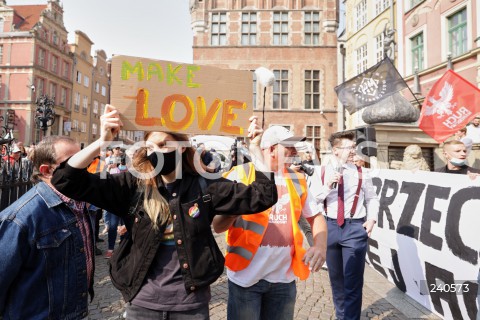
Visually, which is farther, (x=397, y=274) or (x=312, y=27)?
(x=312, y=27)

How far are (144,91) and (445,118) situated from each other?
16.3 ft

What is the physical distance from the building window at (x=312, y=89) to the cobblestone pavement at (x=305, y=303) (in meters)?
21.3

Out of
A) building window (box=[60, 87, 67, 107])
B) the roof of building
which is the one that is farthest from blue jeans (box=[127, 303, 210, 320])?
the roof of building

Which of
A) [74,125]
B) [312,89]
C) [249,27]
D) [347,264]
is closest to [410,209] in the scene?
[347,264]

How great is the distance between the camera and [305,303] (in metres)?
3.68

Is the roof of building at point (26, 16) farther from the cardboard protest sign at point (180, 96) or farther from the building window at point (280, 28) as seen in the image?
the cardboard protest sign at point (180, 96)

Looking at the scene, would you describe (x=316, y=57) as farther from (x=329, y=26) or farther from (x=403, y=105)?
(x=403, y=105)

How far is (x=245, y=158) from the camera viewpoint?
6.81 feet

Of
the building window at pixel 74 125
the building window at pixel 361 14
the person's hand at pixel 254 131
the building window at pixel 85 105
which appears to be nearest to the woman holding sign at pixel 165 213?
the person's hand at pixel 254 131

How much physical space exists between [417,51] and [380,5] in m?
4.85

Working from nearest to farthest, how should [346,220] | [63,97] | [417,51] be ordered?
[346,220]
[417,51]
[63,97]

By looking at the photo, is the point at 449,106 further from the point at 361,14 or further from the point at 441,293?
the point at 361,14

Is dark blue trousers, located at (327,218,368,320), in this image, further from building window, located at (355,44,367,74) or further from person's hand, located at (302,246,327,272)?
building window, located at (355,44,367,74)

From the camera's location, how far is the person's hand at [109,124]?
56.6 inches
